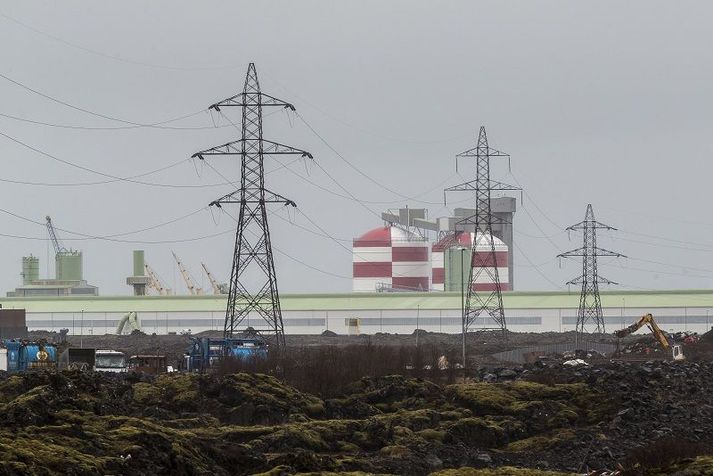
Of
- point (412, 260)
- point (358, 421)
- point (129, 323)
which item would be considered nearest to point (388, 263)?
point (412, 260)

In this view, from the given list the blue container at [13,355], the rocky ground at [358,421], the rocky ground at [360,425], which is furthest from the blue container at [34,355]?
the rocky ground at [360,425]

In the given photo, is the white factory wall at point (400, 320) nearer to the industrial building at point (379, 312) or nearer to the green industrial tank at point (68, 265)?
the industrial building at point (379, 312)

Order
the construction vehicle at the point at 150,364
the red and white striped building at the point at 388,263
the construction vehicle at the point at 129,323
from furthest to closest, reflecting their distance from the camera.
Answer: the red and white striped building at the point at 388,263, the construction vehicle at the point at 129,323, the construction vehicle at the point at 150,364

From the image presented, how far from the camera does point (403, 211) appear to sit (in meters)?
184

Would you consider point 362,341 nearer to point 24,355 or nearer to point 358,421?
point 24,355

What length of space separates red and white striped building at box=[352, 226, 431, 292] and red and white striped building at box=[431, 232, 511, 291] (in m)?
1.71

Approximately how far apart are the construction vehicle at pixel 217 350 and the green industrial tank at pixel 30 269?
132 metres

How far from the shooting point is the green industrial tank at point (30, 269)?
196125mm

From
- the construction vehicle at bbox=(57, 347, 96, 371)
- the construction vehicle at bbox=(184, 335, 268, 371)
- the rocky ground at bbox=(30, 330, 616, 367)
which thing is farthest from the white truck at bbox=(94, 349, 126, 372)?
the rocky ground at bbox=(30, 330, 616, 367)

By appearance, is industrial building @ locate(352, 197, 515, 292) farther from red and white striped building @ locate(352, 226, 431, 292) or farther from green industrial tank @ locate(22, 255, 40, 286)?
green industrial tank @ locate(22, 255, 40, 286)

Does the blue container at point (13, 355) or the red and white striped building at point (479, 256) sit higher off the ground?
the red and white striped building at point (479, 256)

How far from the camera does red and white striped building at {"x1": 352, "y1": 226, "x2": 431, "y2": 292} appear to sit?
176375 mm

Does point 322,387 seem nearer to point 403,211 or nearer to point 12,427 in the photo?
point 12,427

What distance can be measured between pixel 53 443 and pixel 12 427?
2.69 metres
